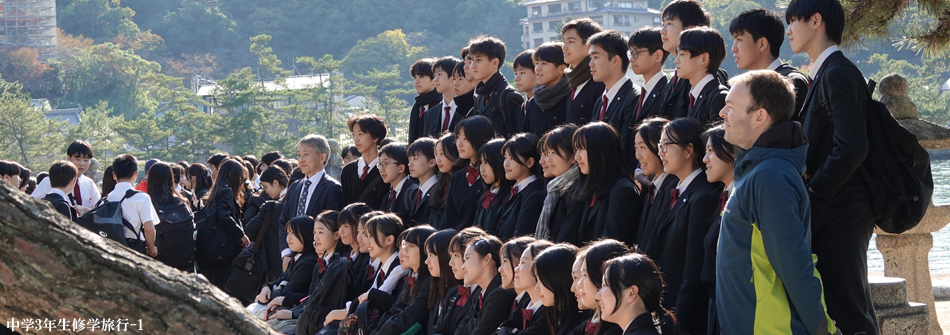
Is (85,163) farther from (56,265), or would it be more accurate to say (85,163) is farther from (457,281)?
(56,265)

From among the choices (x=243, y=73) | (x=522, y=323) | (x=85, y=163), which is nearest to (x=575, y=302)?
(x=522, y=323)

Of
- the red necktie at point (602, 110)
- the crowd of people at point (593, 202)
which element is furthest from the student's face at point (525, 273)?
the red necktie at point (602, 110)

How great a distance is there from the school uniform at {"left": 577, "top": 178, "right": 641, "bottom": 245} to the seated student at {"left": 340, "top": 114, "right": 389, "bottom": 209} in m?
2.28

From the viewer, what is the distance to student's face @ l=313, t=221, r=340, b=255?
185 inches

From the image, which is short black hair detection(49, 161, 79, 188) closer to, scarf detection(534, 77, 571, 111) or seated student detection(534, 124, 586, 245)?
scarf detection(534, 77, 571, 111)

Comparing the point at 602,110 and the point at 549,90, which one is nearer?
the point at 602,110

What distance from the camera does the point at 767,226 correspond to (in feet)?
A: 6.77

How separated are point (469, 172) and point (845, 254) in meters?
2.00

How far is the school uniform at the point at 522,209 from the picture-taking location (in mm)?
3584

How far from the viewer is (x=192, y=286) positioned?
148cm

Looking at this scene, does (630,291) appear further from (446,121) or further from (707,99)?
(446,121)

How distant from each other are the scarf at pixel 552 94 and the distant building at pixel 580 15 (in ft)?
148

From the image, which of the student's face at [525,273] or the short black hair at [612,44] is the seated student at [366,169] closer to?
the short black hair at [612,44]

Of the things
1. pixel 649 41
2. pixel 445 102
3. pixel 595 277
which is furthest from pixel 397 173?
pixel 595 277
